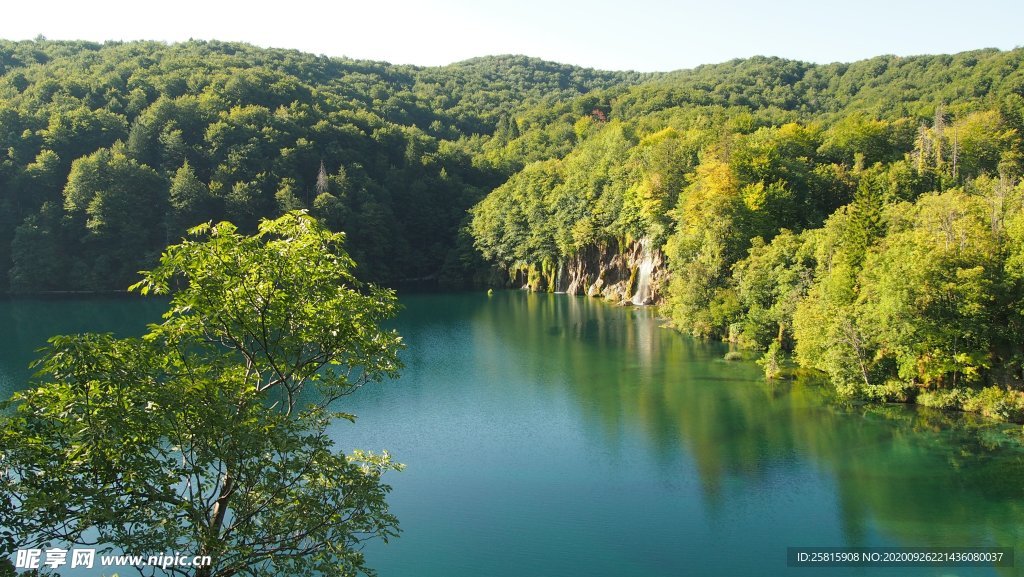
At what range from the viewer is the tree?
7.87 m

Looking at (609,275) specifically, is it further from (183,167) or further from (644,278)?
(183,167)

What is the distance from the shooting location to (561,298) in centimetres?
7288

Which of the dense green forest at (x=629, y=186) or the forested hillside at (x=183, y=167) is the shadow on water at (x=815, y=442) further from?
the forested hillside at (x=183, y=167)

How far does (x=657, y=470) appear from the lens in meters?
22.8

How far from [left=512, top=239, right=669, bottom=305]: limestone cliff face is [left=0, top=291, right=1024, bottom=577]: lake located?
23.9 metres

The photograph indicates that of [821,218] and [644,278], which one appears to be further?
[644,278]

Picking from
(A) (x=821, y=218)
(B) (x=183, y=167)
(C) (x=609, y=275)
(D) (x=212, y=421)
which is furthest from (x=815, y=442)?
(B) (x=183, y=167)

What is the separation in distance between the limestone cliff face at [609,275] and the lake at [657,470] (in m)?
23.9

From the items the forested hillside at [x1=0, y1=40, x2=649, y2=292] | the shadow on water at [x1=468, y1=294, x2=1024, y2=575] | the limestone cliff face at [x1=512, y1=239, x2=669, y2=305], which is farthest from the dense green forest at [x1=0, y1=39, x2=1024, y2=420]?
the shadow on water at [x1=468, y1=294, x2=1024, y2=575]

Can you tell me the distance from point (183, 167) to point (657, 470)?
2852 inches

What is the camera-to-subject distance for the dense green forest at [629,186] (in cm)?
2847

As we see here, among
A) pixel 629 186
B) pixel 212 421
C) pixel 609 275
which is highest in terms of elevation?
pixel 629 186

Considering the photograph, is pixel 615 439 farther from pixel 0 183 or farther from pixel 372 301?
pixel 0 183

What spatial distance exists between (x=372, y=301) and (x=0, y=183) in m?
86.3
